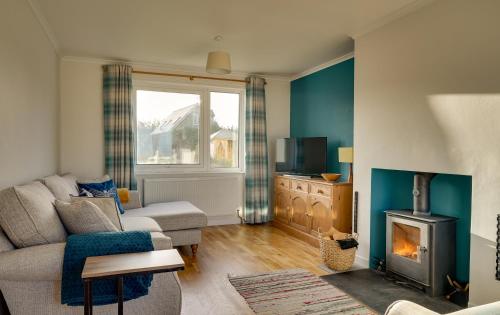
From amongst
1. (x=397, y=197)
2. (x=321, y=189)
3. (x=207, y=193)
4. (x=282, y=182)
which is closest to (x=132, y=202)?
(x=207, y=193)

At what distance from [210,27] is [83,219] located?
2.37m

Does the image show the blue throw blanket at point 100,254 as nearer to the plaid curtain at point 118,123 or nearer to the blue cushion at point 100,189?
the blue cushion at point 100,189

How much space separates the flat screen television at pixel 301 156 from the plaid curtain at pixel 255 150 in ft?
0.99

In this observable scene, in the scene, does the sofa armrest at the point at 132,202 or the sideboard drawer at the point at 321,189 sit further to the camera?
the sofa armrest at the point at 132,202

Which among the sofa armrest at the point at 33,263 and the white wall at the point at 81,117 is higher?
the white wall at the point at 81,117

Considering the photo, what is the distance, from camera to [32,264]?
179 centimetres

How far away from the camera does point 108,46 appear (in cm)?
425

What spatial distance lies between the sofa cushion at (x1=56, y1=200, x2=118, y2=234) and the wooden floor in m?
0.96

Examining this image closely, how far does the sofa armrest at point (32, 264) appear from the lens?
1758 millimetres

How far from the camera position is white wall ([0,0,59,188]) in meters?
2.31

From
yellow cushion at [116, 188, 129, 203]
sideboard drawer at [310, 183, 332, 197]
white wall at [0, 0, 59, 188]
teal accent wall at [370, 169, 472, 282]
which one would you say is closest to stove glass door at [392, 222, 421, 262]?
teal accent wall at [370, 169, 472, 282]

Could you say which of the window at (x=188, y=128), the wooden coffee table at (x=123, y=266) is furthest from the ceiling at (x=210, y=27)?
the wooden coffee table at (x=123, y=266)

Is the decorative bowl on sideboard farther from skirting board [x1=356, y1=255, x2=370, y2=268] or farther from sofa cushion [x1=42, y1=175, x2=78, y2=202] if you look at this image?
sofa cushion [x1=42, y1=175, x2=78, y2=202]

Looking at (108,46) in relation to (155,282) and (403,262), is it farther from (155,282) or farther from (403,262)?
(403,262)
